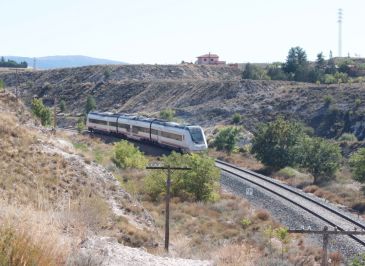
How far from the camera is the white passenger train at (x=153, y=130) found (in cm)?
4070

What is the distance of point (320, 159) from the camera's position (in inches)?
1539

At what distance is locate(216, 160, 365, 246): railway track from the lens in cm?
2494

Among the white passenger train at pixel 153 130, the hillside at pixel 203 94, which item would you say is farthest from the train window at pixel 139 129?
the hillside at pixel 203 94

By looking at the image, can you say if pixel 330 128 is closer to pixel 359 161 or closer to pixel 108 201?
pixel 359 161

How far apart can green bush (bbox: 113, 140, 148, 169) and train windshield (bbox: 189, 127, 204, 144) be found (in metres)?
5.05

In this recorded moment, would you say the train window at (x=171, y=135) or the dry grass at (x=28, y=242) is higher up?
the dry grass at (x=28, y=242)

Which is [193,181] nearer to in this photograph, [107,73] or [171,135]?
[171,135]

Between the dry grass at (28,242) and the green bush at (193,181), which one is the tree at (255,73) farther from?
the dry grass at (28,242)

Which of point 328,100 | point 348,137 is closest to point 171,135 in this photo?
point 348,137

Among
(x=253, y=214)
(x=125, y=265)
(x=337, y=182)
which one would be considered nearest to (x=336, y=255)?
(x=253, y=214)

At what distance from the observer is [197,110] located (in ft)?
262

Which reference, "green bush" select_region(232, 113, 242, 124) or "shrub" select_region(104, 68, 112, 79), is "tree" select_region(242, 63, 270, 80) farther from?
"shrub" select_region(104, 68, 112, 79)

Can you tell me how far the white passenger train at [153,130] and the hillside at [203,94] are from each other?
20886mm

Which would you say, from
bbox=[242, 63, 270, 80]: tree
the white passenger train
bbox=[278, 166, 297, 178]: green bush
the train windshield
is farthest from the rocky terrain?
bbox=[242, 63, 270, 80]: tree
